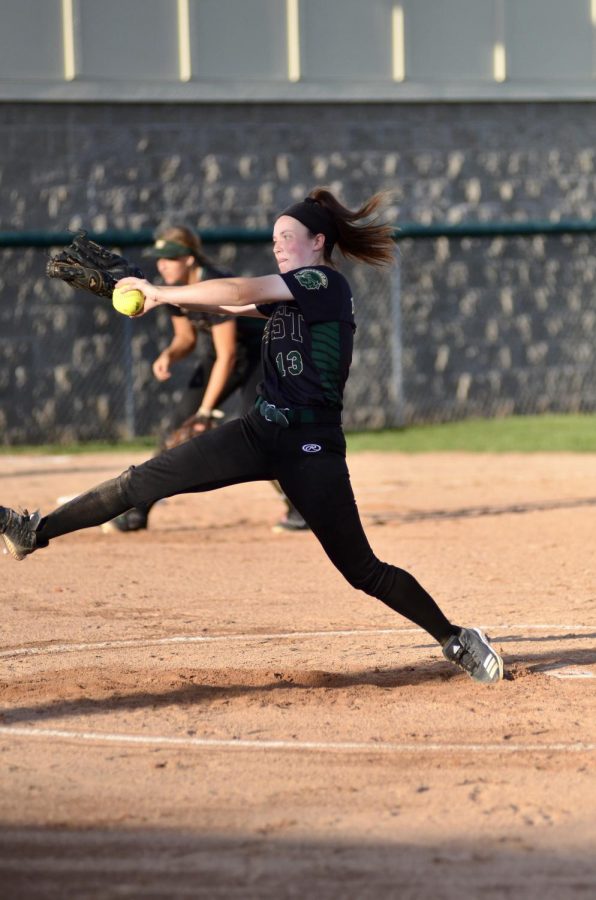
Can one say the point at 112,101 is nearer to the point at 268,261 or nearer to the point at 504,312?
the point at 268,261

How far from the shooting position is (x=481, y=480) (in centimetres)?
1355

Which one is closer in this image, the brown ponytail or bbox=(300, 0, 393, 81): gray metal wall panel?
the brown ponytail

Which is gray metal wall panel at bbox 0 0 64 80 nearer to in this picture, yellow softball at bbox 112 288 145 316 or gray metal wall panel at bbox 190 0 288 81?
gray metal wall panel at bbox 190 0 288 81

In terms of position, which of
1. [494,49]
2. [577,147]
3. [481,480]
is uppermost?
[494,49]

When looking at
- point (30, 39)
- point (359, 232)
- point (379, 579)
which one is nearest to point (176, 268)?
point (359, 232)

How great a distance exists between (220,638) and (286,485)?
1.55 metres

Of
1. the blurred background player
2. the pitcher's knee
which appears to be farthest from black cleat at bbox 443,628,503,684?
the blurred background player

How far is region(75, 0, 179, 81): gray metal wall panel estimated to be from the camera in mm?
17250

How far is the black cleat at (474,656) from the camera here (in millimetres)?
5852

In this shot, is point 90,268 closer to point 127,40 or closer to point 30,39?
A: point 30,39

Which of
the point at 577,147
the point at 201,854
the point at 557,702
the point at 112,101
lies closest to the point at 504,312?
the point at 577,147

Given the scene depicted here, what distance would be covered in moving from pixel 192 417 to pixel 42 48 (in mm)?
8567

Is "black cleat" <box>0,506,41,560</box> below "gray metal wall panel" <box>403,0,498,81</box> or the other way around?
below

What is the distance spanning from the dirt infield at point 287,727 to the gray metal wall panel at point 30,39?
28.8 feet
